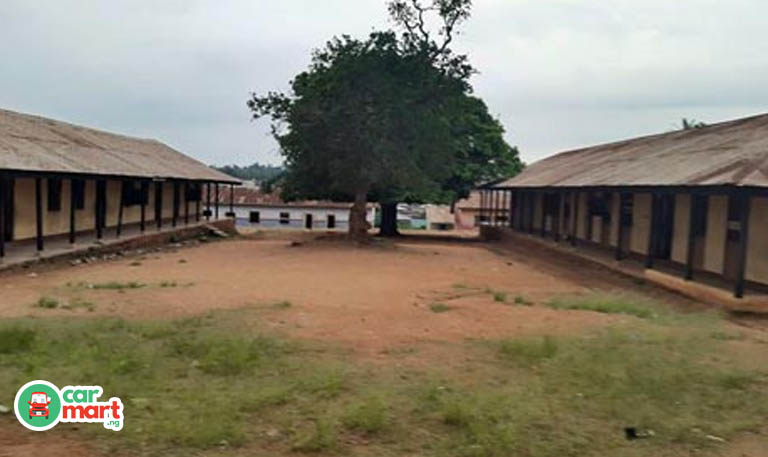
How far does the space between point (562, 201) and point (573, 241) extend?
3.50m

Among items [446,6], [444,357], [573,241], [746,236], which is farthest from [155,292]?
[446,6]

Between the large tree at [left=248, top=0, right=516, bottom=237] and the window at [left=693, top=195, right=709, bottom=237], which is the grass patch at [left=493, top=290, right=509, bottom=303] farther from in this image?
the large tree at [left=248, top=0, right=516, bottom=237]

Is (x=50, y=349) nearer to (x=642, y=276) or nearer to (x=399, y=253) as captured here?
(x=642, y=276)

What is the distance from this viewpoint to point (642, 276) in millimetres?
16125

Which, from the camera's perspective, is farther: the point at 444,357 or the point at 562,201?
the point at 562,201

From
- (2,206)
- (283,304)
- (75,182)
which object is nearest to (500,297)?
(283,304)

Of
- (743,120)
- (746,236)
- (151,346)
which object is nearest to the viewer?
(151,346)

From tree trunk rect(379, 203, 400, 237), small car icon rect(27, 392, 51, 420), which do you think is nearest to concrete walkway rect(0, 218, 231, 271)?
small car icon rect(27, 392, 51, 420)

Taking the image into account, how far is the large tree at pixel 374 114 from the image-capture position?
24047mm

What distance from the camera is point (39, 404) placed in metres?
5.56

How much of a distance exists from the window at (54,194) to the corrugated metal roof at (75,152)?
110 centimetres

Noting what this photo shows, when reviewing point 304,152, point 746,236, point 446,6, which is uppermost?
point 446,6

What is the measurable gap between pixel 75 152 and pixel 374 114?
34.1 ft

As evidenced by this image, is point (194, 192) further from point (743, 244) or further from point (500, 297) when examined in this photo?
point (743, 244)
